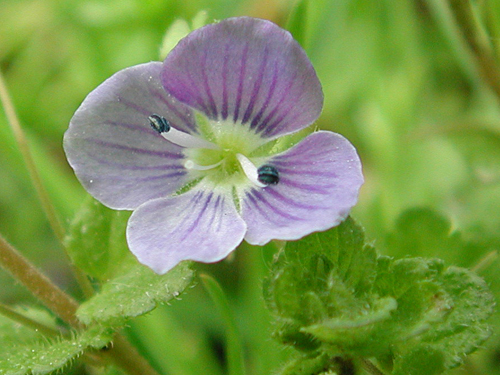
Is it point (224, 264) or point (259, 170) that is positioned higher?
point (259, 170)

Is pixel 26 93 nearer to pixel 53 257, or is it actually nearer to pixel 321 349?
pixel 53 257

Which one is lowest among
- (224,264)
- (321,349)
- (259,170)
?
(224,264)

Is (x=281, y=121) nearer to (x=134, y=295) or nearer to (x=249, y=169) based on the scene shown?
(x=249, y=169)

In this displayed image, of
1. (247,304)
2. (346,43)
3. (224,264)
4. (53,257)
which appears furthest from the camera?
(346,43)

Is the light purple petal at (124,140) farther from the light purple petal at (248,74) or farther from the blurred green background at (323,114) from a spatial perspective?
the blurred green background at (323,114)

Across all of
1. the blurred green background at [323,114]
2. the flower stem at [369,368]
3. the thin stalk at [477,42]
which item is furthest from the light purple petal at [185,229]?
the thin stalk at [477,42]

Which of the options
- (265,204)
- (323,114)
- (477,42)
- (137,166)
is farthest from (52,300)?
(323,114)

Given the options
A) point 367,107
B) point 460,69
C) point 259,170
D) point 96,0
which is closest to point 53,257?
point 96,0
